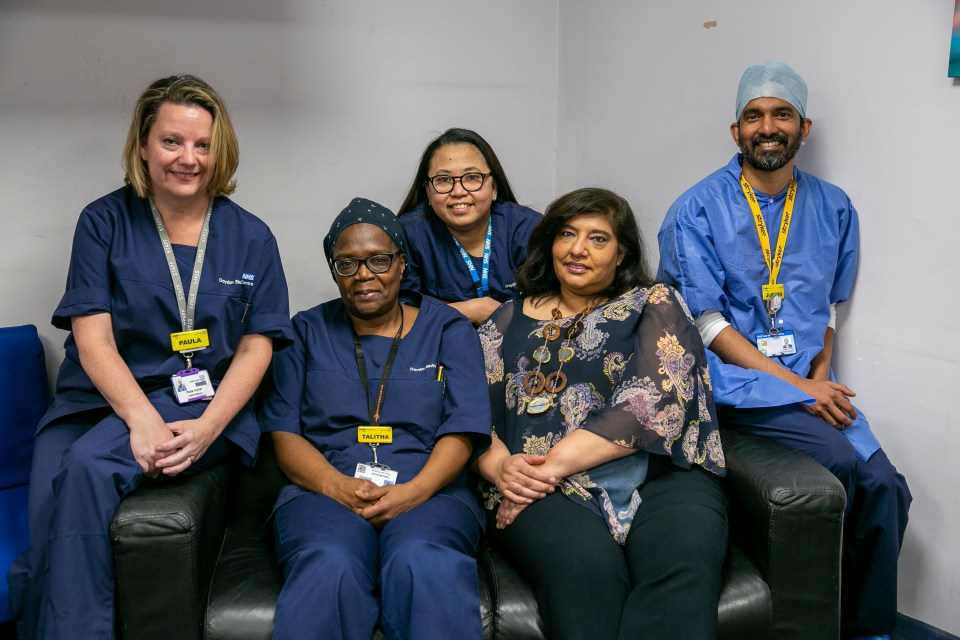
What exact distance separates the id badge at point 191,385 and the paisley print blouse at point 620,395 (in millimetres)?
774

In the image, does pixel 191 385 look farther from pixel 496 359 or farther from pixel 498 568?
pixel 498 568

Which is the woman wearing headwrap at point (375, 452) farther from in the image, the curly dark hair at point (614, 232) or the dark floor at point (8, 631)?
the dark floor at point (8, 631)

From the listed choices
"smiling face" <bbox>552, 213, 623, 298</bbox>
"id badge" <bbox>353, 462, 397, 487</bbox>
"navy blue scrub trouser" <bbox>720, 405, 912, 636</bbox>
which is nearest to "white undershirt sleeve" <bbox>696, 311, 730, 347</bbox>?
"navy blue scrub trouser" <bbox>720, 405, 912, 636</bbox>

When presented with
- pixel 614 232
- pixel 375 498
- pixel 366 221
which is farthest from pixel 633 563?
pixel 366 221

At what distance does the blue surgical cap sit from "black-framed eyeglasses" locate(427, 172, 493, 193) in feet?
2.88

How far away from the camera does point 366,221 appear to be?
95.4 inches

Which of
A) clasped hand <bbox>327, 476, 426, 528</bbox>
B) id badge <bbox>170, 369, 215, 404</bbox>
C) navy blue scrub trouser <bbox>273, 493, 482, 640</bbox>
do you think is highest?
id badge <bbox>170, 369, 215, 404</bbox>

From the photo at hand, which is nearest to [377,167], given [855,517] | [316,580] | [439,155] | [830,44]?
[439,155]

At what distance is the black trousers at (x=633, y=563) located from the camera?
196 centimetres

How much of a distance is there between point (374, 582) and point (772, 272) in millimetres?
1519

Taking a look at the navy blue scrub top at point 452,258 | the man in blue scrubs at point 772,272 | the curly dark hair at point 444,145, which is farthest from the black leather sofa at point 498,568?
the curly dark hair at point 444,145

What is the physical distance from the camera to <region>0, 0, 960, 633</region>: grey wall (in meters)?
2.50

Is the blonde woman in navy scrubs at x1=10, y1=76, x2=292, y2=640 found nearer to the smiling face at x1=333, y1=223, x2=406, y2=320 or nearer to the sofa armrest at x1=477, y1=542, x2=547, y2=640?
the smiling face at x1=333, y1=223, x2=406, y2=320

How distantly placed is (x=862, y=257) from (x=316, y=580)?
1865 mm
